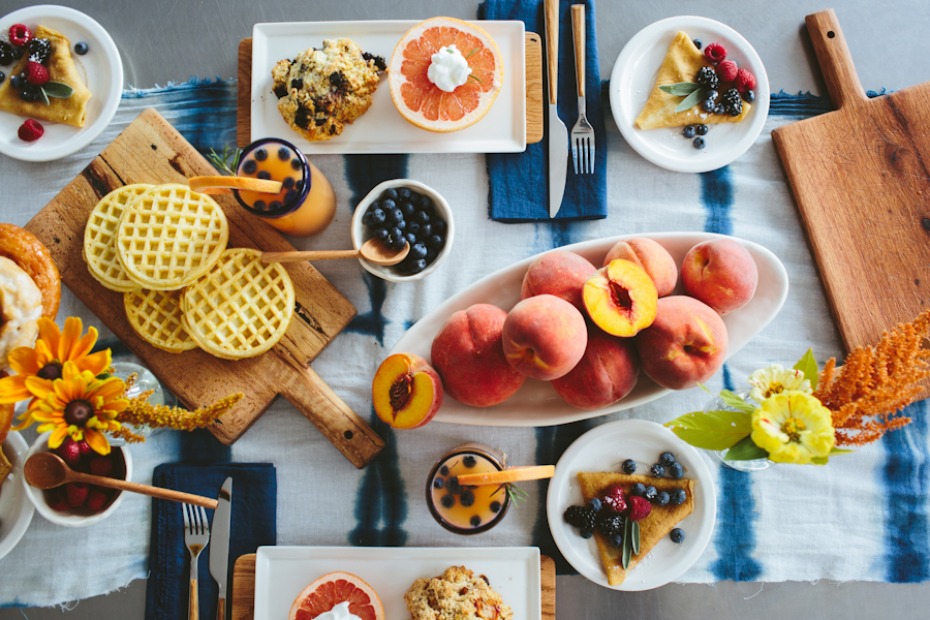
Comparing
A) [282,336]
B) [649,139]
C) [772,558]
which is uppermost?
[649,139]

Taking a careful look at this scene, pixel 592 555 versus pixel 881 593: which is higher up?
pixel 592 555

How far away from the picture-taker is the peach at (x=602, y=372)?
1314mm

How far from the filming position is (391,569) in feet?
4.96

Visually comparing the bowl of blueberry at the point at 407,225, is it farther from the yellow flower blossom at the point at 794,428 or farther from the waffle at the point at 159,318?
the yellow flower blossom at the point at 794,428

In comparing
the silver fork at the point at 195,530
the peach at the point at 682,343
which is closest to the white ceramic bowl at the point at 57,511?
the silver fork at the point at 195,530

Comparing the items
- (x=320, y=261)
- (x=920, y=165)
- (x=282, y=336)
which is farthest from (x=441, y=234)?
(x=920, y=165)

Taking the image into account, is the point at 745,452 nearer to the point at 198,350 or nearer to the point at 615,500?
the point at 615,500

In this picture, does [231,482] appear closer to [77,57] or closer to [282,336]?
[282,336]

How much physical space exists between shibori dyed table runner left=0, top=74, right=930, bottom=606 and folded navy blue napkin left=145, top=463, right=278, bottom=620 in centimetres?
4

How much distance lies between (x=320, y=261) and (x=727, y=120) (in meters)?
1.01

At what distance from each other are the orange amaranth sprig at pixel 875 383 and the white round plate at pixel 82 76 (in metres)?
1.63

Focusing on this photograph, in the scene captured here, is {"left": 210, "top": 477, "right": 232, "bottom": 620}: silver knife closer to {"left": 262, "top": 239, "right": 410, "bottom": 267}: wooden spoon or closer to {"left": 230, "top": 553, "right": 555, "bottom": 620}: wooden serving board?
{"left": 230, "top": 553, "right": 555, "bottom": 620}: wooden serving board

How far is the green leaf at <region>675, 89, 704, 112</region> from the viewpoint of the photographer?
5.22 ft

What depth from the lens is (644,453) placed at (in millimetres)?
1550
